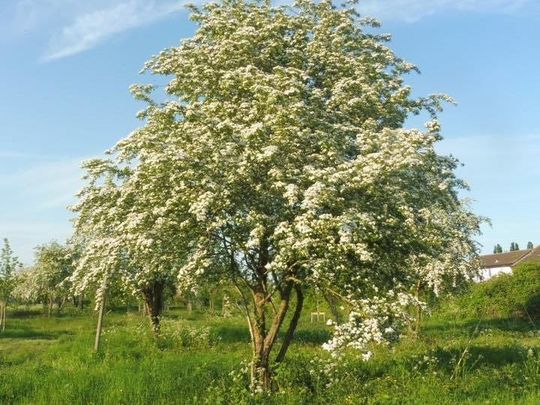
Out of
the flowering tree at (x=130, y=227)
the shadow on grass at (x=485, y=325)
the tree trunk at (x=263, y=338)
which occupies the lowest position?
the shadow on grass at (x=485, y=325)

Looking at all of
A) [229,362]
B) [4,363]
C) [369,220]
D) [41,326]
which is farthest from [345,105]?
[41,326]

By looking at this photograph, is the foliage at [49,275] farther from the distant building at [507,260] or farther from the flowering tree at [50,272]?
the distant building at [507,260]

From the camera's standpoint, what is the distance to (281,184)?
44.2ft

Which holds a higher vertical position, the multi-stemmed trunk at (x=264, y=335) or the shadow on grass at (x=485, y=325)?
the multi-stemmed trunk at (x=264, y=335)

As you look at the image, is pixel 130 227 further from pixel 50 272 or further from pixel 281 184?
pixel 50 272

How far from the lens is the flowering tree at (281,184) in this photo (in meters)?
13.7

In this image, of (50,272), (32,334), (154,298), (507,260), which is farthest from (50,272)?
(507,260)

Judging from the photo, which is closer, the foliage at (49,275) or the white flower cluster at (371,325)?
the white flower cluster at (371,325)

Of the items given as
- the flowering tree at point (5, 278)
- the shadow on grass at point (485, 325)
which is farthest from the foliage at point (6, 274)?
the shadow on grass at point (485, 325)

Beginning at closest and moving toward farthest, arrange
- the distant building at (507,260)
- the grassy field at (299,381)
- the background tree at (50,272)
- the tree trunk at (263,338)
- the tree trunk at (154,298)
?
the grassy field at (299,381)
the tree trunk at (263,338)
the tree trunk at (154,298)
the background tree at (50,272)
the distant building at (507,260)

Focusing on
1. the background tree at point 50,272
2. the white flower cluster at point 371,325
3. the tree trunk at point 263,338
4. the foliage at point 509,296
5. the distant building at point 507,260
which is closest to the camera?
the white flower cluster at point 371,325

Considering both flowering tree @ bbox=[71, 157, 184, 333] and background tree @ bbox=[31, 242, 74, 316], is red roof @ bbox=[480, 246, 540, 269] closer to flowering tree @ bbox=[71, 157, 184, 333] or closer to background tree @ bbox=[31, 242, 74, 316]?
background tree @ bbox=[31, 242, 74, 316]

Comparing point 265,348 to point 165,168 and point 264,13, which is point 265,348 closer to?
point 165,168

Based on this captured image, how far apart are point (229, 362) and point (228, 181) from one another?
28.1 ft
